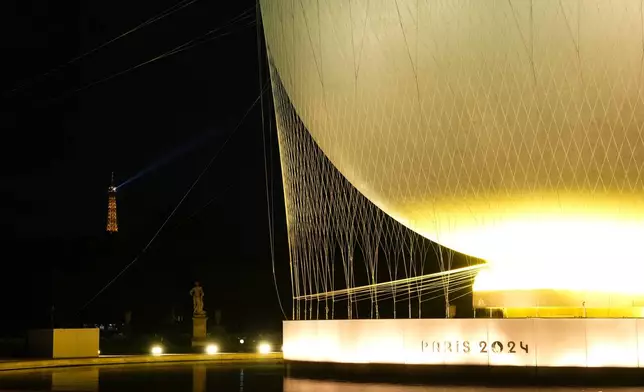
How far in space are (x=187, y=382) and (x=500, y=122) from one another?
805 cm

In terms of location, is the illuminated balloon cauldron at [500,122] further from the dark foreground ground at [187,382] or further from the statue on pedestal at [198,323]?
the statue on pedestal at [198,323]

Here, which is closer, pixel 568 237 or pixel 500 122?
pixel 500 122

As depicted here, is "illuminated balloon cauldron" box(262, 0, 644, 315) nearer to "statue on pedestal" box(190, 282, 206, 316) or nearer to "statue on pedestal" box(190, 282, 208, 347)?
"statue on pedestal" box(190, 282, 208, 347)

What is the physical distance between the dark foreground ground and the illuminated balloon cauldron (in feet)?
14.5

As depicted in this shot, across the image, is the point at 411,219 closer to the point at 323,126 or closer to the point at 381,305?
the point at 323,126

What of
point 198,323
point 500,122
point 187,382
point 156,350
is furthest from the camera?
point 198,323

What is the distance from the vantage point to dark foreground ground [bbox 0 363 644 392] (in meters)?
18.8

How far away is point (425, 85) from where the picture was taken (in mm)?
20969

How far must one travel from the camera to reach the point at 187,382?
69.0 feet

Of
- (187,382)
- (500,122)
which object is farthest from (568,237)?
(187,382)

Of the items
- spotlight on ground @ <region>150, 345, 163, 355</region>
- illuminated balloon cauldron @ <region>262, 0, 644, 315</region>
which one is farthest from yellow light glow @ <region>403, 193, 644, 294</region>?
spotlight on ground @ <region>150, 345, 163, 355</region>

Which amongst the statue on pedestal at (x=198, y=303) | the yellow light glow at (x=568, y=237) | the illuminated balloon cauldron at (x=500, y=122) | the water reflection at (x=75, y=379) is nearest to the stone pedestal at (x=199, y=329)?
the statue on pedestal at (x=198, y=303)

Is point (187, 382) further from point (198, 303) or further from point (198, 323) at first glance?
point (198, 303)

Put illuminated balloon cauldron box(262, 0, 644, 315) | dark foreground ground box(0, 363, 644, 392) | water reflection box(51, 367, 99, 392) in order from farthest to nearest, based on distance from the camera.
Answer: illuminated balloon cauldron box(262, 0, 644, 315) < water reflection box(51, 367, 99, 392) < dark foreground ground box(0, 363, 644, 392)
